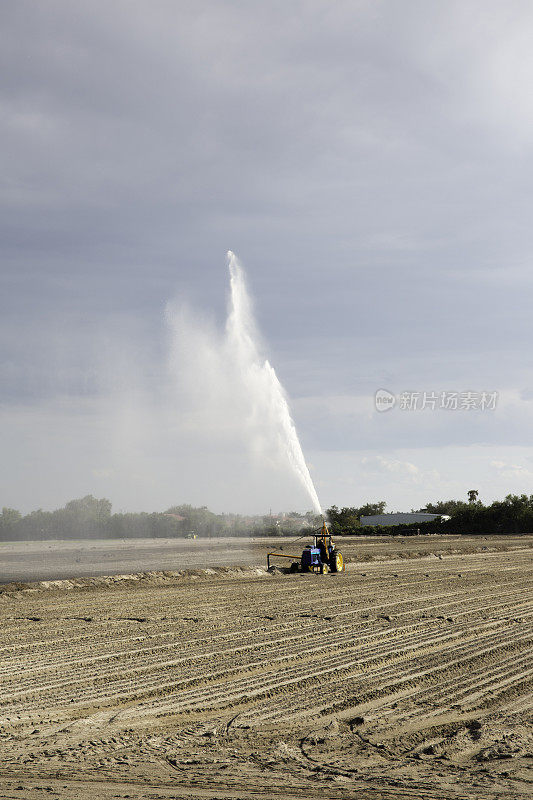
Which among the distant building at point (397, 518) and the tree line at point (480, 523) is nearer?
the tree line at point (480, 523)

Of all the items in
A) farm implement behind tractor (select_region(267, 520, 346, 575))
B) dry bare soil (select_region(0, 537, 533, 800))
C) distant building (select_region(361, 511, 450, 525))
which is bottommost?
distant building (select_region(361, 511, 450, 525))

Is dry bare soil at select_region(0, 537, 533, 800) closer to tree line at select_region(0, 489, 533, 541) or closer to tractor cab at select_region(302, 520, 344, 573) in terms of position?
tractor cab at select_region(302, 520, 344, 573)

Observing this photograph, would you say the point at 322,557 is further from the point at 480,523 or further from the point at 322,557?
the point at 480,523

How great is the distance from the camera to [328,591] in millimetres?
24531

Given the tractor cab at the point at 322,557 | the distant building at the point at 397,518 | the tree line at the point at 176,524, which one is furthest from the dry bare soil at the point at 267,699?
the distant building at the point at 397,518

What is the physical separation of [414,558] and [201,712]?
39826 millimetres

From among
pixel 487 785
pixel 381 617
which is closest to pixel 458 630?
pixel 381 617

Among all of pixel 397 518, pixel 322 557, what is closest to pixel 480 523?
pixel 397 518

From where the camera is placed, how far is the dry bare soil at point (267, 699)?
7.32 meters

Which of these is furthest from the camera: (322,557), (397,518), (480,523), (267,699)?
(397,518)

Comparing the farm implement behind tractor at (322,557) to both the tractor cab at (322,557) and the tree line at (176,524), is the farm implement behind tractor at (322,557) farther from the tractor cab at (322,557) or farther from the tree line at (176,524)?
the tree line at (176,524)

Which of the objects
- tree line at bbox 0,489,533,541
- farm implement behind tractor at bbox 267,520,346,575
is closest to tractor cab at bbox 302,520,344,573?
farm implement behind tractor at bbox 267,520,346,575

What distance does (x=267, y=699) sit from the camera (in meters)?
10.7

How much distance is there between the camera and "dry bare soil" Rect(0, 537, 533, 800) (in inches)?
288
